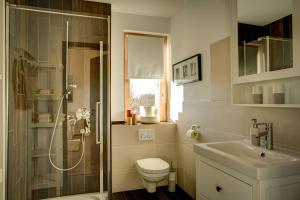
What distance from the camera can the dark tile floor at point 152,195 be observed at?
2652 mm

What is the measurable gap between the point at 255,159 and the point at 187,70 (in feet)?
4.84

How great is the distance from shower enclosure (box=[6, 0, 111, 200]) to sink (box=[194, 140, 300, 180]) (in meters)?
1.41

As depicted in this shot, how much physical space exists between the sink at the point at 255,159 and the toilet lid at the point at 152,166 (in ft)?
2.91

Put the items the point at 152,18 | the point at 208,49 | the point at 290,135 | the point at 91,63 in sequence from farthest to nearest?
1. the point at 152,18
2. the point at 91,63
3. the point at 208,49
4. the point at 290,135

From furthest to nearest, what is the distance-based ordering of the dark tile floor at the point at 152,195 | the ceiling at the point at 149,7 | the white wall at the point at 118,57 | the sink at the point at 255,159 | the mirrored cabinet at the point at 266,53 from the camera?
the white wall at the point at 118,57
the ceiling at the point at 149,7
the dark tile floor at the point at 152,195
the mirrored cabinet at the point at 266,53
the sink at the point at 255,159

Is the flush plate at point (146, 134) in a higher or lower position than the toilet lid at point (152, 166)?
higher

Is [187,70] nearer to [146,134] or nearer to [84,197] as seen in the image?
[146,134]

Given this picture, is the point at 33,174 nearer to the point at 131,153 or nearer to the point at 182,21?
the point at 131,153

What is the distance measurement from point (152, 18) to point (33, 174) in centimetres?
265

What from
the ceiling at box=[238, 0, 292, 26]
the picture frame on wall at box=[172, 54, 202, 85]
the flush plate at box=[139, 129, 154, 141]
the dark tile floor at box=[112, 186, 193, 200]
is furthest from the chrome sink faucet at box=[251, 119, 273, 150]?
the flush plate at box=[139, 129, 154, 141]

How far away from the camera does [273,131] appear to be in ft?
5.11

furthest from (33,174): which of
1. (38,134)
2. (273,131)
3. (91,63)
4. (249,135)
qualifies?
(273,131)

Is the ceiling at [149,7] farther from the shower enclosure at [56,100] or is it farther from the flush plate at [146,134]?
the flush plate at [146,134]

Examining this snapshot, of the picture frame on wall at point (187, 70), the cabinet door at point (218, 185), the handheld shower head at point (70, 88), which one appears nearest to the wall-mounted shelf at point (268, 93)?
the cabinet door at point (218, 185)
